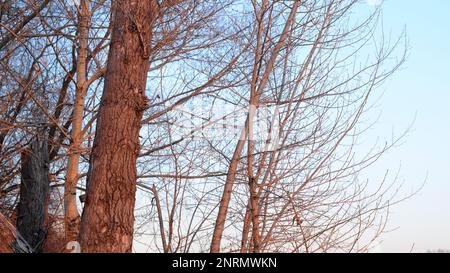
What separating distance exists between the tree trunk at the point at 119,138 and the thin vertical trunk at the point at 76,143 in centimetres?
213

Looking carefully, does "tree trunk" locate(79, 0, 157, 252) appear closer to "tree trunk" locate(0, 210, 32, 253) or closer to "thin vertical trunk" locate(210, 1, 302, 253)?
"thin vertical trunk" locate(210, 1, 302, 253)

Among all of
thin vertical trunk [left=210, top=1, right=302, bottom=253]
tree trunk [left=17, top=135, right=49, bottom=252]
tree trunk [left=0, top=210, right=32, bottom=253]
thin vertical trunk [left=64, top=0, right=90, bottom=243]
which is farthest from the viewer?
thin vertical trunk [left=64, top=0, right=90, bottom=243]

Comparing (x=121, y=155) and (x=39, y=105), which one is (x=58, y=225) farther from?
(x=121, y=155)

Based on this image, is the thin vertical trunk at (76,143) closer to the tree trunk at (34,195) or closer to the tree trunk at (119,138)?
the tree trunk at (34,195)

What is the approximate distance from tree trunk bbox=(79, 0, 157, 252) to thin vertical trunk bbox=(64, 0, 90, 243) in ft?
6.98

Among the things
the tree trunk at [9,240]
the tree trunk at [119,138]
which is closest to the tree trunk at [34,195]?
the tree trunk at [9,240]

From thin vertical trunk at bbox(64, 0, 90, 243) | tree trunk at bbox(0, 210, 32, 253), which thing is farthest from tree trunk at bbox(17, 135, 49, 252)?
tree trunk at bbox(0, 210, 32, 253)

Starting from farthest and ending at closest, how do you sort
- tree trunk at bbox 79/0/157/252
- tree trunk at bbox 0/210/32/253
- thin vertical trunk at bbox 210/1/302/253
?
1. tree trunk at bbox 0/210/32/253
2. thin vertical trunk at bbox 210/1/302/253
3. tree trunk at bbox 79/0/157/252

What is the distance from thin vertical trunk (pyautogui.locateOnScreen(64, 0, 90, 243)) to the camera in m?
6.58

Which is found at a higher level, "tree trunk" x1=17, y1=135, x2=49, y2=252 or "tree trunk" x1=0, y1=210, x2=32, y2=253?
"tree trunk" x1=17, y1=135, x2=49, y2=252

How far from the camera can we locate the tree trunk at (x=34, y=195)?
647 centimetres

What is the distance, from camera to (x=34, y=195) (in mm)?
6668

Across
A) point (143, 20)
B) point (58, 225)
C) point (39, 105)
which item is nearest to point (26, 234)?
point (58, 225)
